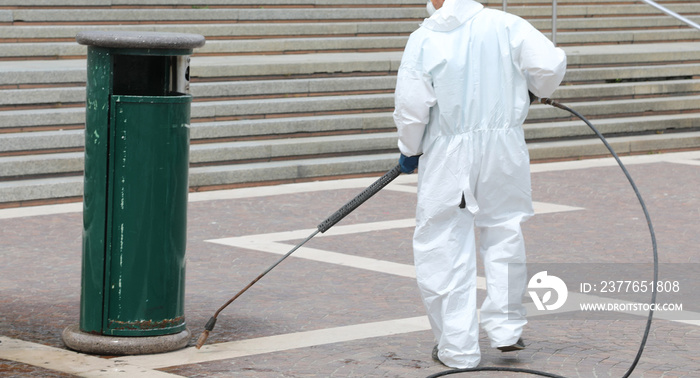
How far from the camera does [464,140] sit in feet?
16.8

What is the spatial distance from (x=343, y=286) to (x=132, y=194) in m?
1.81

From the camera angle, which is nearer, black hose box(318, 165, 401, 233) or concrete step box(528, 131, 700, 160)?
black hose box(318, 165, 401, 233)

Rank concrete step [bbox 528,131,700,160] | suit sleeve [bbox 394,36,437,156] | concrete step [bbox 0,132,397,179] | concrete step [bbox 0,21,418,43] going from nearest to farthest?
suit sleeve [bbox 394,36,437,156]
concrete step [bbox 0,132,397,179]
concrete step [bbox 0,21,418,43]
concrete step [bbox 528,131,700,160]

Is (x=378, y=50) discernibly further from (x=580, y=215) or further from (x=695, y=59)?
(x=580, y=215)

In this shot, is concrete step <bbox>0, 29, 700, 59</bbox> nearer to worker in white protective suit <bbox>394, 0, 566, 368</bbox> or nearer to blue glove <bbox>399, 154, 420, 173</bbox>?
blue glove <bbox>399, 154, 420, 173</bbox>

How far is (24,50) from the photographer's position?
11477 millimetres

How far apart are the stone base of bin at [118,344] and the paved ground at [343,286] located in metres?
0.05

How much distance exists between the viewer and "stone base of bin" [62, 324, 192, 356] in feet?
17.3

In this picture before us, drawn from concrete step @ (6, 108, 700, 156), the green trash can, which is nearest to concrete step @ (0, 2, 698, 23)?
concrete step @ (6, 108, 700, 156)

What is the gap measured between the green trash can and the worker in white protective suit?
1.00 metres

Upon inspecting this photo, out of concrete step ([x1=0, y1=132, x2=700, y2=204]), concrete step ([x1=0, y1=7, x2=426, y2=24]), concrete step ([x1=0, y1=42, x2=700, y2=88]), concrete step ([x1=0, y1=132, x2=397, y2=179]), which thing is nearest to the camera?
concrete step ([x1=0, y1=132, x2=700, y2=204])

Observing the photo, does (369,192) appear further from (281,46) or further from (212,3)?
(212,3)

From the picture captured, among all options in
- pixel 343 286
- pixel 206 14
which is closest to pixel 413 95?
pixel 343 286

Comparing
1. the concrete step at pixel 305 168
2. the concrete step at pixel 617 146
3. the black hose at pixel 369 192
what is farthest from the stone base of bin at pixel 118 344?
the concrete step at pixel 617 146
